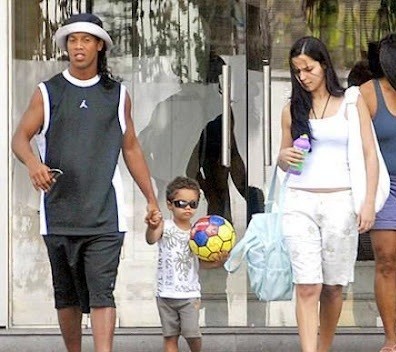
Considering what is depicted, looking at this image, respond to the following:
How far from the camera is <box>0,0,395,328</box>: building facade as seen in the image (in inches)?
328

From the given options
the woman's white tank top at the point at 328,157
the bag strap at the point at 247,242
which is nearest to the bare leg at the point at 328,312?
the bag strap at the point at 247,242

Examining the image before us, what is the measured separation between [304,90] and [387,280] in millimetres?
1205

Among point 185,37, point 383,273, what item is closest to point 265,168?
point 185,37

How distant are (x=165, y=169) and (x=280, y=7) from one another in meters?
1.33

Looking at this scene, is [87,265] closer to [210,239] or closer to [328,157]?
[210,239]

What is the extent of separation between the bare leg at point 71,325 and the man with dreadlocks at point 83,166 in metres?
0.11

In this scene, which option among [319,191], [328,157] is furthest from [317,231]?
[328,157]

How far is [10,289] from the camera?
26.9 feet

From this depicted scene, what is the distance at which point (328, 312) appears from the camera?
681cm

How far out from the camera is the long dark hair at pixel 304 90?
6.56 metres

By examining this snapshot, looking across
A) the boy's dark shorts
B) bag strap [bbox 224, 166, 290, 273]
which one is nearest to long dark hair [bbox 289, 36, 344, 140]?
bag strap [bbox 224, 166, 290, 273]

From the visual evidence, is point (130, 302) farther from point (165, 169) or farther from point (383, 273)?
point (383, 273)

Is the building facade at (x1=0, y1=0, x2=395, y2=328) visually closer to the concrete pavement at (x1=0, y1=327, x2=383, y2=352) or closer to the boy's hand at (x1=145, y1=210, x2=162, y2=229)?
the concrete pavement at (x1=0, y1=327, x2=383, y2=352)

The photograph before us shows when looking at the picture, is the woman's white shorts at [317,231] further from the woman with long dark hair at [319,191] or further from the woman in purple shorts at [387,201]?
the woman in purple shorts at [387,201]
